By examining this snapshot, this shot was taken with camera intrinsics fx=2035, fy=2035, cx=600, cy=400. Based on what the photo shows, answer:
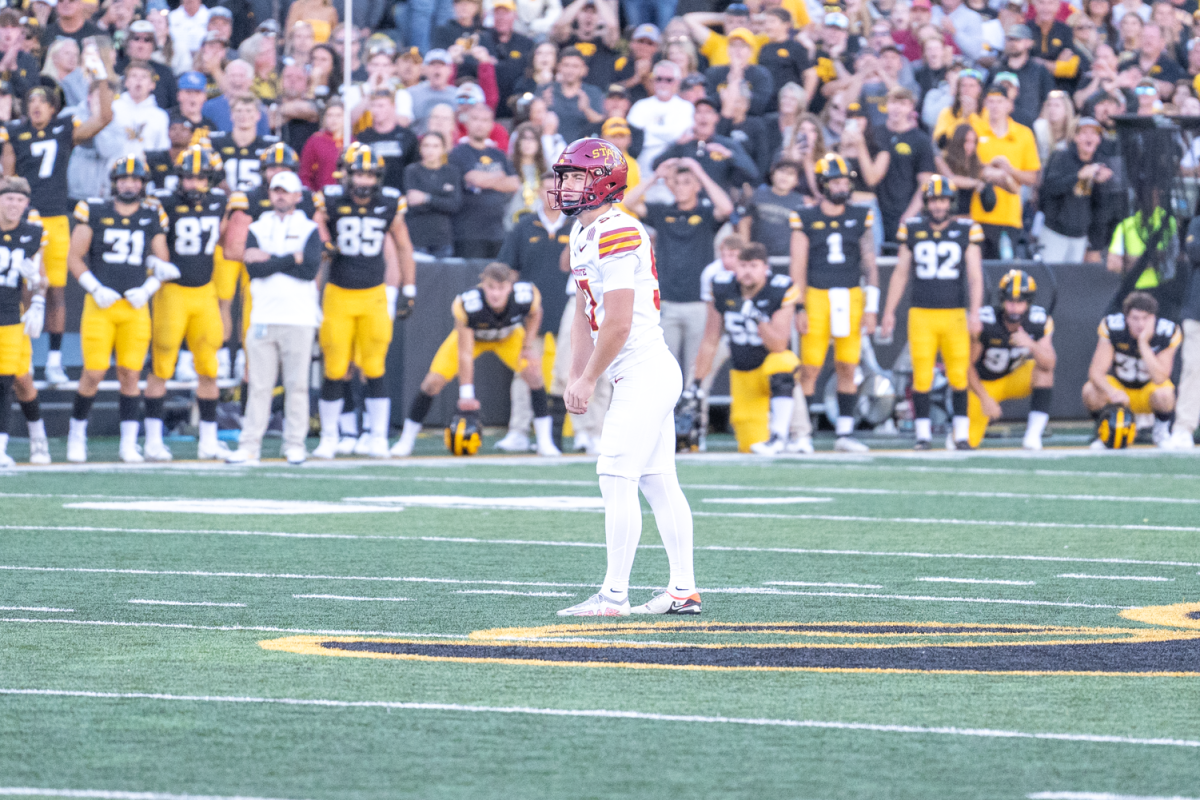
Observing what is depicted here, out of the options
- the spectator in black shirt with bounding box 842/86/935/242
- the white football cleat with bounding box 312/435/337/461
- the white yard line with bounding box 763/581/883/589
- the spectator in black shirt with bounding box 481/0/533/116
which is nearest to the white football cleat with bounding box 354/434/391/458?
the white football cleat with bounding box 312/435/337/461

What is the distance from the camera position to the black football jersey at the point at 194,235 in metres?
14.1

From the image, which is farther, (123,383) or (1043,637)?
(123,383)

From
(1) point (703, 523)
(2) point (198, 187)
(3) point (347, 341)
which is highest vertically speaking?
(2) point (198, 187)

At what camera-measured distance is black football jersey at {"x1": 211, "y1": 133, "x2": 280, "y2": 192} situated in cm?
1532

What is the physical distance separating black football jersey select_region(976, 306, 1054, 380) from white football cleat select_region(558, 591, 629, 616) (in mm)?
9588

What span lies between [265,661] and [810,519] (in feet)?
17.4

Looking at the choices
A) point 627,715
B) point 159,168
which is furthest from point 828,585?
point 159,168

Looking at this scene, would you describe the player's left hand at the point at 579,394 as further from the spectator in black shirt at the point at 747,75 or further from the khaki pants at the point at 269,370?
the spectator in black shirt at the point at 747,75

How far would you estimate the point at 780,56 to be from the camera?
719 inches

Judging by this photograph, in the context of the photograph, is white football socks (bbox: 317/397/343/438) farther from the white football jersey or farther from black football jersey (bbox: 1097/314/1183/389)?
the white football jersey

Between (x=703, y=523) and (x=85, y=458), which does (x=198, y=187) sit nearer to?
(x=85, y=458)

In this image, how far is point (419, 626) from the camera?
6676mm

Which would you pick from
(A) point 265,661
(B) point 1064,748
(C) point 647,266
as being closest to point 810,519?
(C) point 647,266

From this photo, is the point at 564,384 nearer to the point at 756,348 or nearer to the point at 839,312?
the point at 756,348
